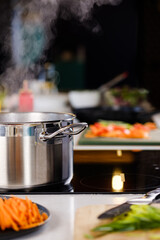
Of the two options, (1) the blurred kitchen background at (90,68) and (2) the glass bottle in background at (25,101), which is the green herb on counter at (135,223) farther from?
(2) the glass bottle in background at (25,101)

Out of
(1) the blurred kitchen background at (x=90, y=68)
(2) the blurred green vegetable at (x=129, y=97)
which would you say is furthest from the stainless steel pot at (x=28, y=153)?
(2) the blurred green vegetable at (x=129, y=97)

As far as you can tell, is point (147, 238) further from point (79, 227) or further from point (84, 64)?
point (84, 64)

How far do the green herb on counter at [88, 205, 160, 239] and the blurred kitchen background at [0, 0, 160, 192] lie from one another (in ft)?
1.17

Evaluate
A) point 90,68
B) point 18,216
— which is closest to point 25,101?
point 18,216

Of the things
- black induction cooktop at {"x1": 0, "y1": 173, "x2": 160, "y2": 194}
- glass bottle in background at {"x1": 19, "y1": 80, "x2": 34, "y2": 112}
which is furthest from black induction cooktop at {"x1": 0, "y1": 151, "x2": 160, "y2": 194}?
glass bottle in background at {"x1": 19, "y1": 80, "x2": 34, "y2": 112}

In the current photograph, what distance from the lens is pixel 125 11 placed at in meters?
9.13

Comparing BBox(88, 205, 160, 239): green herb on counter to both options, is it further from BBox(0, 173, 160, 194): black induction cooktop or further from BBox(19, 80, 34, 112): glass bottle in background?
BBox(19, 80, 34, 112): glass bottle in background

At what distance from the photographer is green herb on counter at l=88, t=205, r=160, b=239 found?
0.80 metres

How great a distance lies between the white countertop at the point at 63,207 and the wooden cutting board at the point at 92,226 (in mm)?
32

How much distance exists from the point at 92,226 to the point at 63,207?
8.0 inches

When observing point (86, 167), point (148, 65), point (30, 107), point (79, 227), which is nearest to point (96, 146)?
point (86, 167)

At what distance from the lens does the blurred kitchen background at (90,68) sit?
160 centimetres

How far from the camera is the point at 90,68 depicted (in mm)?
9766

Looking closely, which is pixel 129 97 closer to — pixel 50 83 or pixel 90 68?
pixel 50 83
